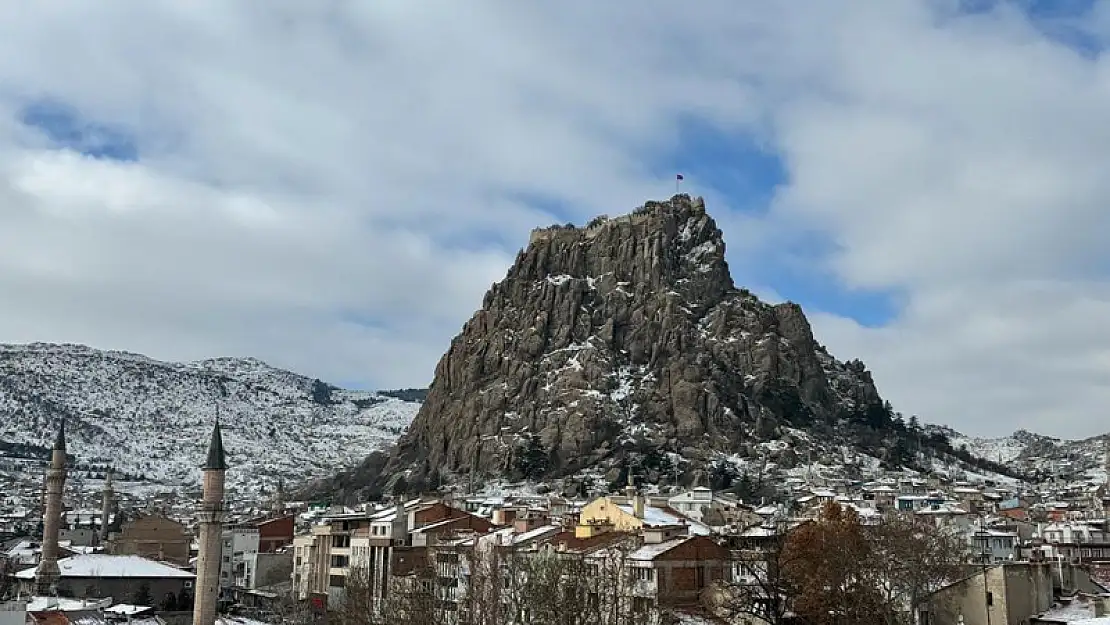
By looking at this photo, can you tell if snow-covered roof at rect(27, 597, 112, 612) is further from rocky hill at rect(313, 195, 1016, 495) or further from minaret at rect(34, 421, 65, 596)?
rocky hill at rect(313, 195, 1016, 495)

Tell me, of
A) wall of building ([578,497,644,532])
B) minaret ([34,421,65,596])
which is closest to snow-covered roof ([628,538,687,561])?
wall of building ([578,497,644,532])

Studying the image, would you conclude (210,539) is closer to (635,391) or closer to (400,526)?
(400,526)

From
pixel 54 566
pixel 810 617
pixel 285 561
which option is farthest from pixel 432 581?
pixel 285 561

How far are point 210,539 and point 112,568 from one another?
850 inches

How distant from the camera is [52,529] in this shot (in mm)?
82375

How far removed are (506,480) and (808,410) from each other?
177 ft

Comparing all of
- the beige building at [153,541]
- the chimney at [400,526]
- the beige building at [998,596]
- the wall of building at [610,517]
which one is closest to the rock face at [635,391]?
the beige building at [153,541]

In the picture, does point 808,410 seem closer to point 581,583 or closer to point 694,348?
point 694,348

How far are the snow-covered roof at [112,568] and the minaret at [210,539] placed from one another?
61.3ft

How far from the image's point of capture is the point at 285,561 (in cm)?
9850

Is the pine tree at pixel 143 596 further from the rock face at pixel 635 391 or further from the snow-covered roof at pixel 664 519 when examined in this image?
the rock face at pixel 635 391

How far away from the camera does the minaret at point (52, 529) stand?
3007 inches

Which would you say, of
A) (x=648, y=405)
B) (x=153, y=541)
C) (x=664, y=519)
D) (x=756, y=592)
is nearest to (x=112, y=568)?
(x=153, y=541)

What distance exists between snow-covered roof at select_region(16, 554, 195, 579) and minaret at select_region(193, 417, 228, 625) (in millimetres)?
18687
